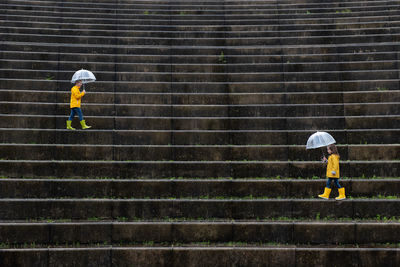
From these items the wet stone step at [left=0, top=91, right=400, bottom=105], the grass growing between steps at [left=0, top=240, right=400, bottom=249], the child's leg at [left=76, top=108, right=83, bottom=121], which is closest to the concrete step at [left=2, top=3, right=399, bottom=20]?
the wet stone step at [left=0, top=91, right=400, bottom=105]

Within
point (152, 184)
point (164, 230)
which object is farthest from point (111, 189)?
point (164, 230)

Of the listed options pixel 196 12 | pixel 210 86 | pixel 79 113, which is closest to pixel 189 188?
pixel 79 113

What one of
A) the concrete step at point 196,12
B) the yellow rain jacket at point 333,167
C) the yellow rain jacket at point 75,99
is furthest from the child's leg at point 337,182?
the concrete step at point 196,12

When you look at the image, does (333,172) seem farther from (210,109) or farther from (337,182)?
(210,109)

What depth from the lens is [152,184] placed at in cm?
815

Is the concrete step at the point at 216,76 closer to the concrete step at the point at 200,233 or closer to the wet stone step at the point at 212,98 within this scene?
the wet stone step at the point at 212,98

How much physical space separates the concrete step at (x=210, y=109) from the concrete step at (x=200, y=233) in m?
3.22

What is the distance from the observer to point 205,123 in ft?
31.4

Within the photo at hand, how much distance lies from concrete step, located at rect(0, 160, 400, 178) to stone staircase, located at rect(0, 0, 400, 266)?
0.08 ft

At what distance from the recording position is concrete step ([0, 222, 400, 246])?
23.7 feet

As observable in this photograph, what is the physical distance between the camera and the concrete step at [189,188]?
799cm

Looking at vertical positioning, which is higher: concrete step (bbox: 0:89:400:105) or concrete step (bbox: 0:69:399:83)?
concrete step (bbox: 0:69:399:83)

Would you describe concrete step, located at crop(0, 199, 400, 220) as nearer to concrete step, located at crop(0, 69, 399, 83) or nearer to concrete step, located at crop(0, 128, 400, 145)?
concrete step, located at crop(0, 128, 400, 145)

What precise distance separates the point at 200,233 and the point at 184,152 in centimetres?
205
